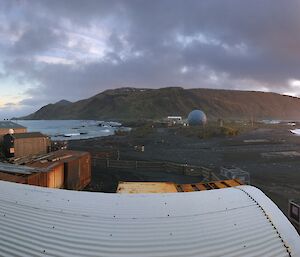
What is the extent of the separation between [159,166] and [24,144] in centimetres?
1250

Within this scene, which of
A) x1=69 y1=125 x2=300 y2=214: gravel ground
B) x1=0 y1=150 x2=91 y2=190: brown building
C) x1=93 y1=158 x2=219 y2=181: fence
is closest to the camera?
x1=0 y1=150 x2=91 y2=190: brown building

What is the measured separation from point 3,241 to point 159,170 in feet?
76.0

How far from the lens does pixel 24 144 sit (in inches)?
1069

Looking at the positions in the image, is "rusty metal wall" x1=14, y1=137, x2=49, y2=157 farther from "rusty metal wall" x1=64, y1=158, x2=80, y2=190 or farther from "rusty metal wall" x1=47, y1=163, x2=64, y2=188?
"rusty metal wall" x1=47, y1=163, x2=64, y2=188

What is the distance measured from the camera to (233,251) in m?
7.38

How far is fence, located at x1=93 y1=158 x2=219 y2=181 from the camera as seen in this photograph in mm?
27300

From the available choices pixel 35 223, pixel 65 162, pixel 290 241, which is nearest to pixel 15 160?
pixel 65 162

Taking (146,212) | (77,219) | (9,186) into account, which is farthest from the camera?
(9,186)

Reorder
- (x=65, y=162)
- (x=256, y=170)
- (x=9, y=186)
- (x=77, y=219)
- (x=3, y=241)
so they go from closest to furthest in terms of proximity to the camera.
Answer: (x=3, y=241) < (x=77, y=219) < (x=9, y=186) < (x=65, y=162) < (x=256, y=170)

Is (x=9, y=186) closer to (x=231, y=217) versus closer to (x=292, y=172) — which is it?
(x=231, y=217)

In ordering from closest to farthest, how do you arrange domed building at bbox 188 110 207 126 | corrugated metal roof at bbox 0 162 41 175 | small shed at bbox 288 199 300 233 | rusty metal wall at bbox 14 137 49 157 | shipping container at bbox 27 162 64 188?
small shed at bbox 288 199 300 233
shipping container at bbox 27 162 64 188
corrugated metal roof at bbox 0 162 41 175
rusty metal wall at bbox 14 137 49 157
domed building at bbox 188 110 207 126

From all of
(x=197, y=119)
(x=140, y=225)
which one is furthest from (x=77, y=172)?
(x=197, y=119)

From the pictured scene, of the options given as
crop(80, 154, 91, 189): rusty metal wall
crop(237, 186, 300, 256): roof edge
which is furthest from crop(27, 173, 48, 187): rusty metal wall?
crop(237, 186, 300, 256): roof edge

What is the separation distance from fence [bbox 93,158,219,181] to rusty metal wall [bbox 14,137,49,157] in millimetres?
5803
